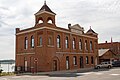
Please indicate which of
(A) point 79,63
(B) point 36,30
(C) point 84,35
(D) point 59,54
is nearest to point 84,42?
(C) point 84,35

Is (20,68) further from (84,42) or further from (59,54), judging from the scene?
(84,42)

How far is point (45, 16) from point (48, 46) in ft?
18.3

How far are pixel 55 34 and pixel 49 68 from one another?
261 inches

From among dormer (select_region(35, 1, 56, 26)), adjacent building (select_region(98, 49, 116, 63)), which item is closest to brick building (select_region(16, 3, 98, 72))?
dormer (select_region(35, 1, 56, 26))

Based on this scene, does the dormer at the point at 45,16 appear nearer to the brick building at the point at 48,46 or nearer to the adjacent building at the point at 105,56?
the brick building at the point at 48,46

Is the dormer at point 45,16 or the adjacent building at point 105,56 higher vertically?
the dormer at point 45,16

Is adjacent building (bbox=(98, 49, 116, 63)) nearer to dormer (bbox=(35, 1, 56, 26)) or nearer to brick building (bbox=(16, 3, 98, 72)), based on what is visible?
brick building (bbox=(16, 3, 98, 72))

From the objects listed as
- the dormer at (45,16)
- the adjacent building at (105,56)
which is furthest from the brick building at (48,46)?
the adjacent building at (105,56)

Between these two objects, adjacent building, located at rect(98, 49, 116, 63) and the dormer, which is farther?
adjacent building, located at rect(98, 49, 116, 63)

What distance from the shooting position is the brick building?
4056 centimetres

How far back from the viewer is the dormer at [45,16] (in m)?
41.4

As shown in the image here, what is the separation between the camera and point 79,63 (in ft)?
165

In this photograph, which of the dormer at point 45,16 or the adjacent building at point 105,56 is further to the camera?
the adjacent building at point 105,56

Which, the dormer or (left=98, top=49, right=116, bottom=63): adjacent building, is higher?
the dormer
